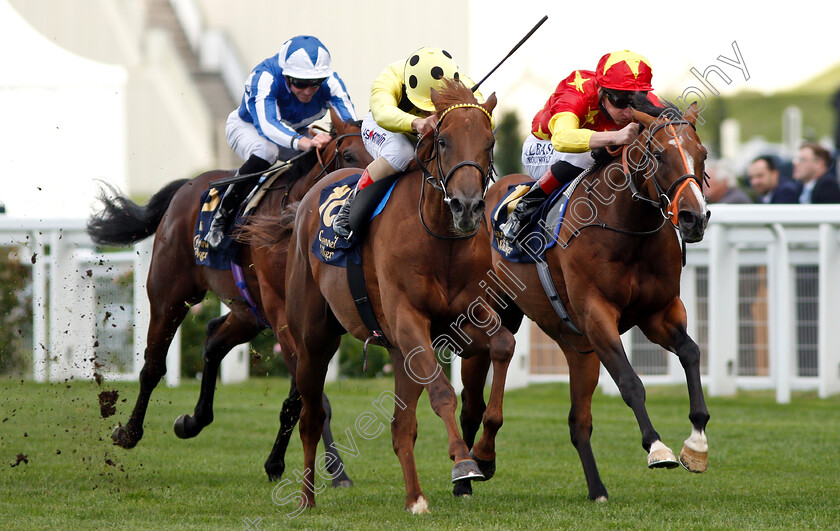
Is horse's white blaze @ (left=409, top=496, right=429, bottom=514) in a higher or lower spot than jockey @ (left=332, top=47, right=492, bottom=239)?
lower

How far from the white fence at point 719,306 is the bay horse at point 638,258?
4599mm

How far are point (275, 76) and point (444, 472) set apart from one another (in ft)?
8.35

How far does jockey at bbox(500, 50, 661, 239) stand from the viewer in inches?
195

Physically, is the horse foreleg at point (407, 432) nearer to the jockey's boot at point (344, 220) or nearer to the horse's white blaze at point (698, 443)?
the jockey's boot at point (344, 220)

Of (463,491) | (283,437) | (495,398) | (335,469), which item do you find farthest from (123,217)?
(495,398)

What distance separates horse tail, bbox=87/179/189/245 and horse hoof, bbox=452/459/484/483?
4144mm

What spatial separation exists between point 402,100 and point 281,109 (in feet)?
6.18

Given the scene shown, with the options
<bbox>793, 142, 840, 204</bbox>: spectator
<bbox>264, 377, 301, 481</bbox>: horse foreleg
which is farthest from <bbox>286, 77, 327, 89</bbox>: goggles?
<bbox>793, 142, 840, 204</bbox>: spectator

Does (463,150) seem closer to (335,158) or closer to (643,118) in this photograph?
(643,118)

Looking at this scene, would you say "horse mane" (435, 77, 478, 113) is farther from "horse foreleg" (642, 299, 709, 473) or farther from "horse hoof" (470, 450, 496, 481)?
"horse hoof" (470, 450, 496, 481)

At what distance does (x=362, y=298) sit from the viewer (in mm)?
4902

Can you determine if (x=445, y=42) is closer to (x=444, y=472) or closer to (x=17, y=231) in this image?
(x=17, y=231)

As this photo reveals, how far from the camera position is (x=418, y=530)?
163 inches

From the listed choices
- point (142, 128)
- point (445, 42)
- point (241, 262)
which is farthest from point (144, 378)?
point (142, 128)
